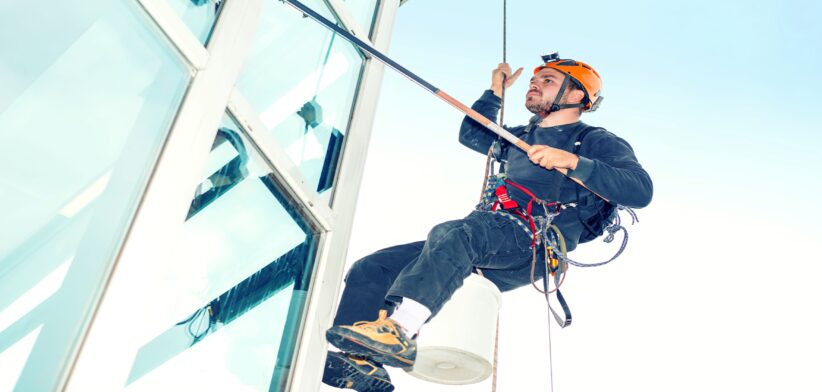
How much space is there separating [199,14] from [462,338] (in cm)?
189

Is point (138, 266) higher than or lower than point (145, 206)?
lower

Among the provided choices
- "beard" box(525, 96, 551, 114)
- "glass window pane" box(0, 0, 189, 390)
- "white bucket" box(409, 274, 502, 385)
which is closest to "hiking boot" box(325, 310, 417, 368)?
"white bucket" box(409, 274, 502, 385)

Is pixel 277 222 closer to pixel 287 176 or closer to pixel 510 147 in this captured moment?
pixel 287 176

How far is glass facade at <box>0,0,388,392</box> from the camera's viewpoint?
1754mm

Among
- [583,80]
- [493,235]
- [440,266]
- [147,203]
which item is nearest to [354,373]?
[440,266]

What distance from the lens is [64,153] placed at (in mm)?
1867

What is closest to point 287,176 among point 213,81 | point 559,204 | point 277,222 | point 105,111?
point 277,222

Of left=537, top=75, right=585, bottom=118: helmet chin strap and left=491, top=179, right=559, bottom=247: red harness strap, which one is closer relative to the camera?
Answer: left=491, top=179, right=559, bottom=247: red harness strap

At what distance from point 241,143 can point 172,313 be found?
73cm

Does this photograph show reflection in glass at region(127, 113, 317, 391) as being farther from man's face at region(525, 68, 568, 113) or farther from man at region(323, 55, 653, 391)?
man's face at region(525, 68, 568, 113)

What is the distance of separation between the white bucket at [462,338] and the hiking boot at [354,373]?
0.79ft

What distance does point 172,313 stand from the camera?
2.29 metres

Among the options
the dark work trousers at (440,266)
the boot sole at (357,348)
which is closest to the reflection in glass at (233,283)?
the boot sole at (357,348)

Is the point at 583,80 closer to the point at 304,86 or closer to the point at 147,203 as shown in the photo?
the point at 304,86
